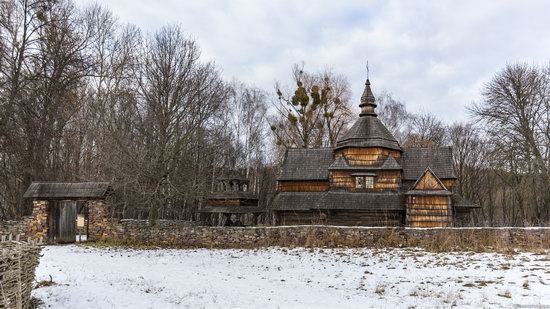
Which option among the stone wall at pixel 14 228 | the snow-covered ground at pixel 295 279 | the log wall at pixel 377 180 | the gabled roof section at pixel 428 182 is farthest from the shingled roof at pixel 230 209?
the gabled roof section at pixel 428 182

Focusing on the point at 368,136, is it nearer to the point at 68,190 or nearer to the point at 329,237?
the point at 329,237

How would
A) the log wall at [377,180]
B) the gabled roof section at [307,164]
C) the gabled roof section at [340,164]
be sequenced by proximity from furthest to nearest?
the gabled roof section at [307,164] < the gabled roof section at [340,164] < the log wall at [377,180]

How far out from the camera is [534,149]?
28594 mm

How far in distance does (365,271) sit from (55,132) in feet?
63.7

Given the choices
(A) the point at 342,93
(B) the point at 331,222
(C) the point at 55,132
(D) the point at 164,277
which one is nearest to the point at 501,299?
(D) the point at 164,277

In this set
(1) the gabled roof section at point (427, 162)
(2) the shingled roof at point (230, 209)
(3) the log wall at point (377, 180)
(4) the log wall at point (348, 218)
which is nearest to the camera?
(2) the shingled roof at point (230, 209)

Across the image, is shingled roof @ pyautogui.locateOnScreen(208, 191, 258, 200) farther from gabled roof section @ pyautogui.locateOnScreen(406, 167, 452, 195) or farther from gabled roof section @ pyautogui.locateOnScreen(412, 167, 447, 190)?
gabled roof section @ pyautogui.locateOnScreen(412, 167, 447, 190)

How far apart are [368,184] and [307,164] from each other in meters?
4.92

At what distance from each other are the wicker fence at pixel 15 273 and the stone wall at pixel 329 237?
1301 cm

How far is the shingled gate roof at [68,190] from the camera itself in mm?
20203

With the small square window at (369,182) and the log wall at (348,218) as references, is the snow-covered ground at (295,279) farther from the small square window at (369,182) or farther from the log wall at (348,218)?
the small square window at (369,182)

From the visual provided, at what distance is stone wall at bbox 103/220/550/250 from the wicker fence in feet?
42.7

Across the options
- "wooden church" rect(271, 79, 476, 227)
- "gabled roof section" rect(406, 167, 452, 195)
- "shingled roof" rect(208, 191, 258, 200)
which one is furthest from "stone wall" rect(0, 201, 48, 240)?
"gabled roof section" rect(406, 167, 452, 195)

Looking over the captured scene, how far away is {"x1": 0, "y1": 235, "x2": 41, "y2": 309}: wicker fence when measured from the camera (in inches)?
233
